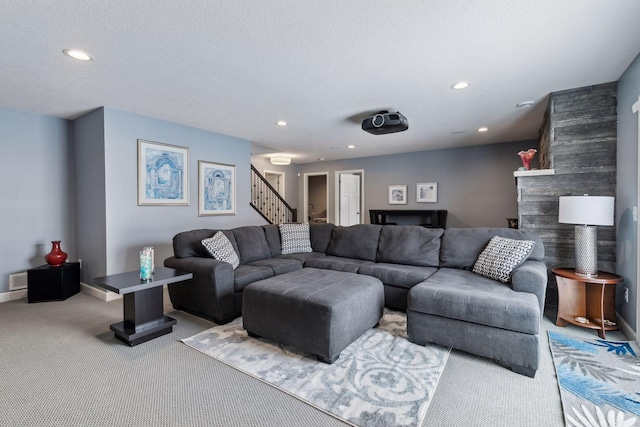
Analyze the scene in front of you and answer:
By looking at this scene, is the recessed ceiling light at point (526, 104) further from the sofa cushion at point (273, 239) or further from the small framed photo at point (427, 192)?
the sofa cushion at point (273, 239)

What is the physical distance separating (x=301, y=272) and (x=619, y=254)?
3.05 m

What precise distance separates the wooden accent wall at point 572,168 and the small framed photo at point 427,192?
3250 mm

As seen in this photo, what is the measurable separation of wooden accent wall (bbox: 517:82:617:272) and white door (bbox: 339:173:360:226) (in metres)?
4.40

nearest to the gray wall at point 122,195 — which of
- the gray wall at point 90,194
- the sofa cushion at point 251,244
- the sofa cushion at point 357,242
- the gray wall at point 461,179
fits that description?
the gray wall at point 90,194

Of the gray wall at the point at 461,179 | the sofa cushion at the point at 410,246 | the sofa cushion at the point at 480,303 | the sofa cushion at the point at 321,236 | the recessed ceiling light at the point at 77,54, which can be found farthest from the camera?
the gray wall at the point at 461,179

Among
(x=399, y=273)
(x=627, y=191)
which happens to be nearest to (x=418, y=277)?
(x=399, y=273)

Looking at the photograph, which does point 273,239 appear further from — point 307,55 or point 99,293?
point 307,55

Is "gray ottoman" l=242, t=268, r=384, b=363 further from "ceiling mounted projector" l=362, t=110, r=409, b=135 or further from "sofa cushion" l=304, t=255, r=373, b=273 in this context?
"ceiling mounted projector" l=362, t=110, r=409, b=135

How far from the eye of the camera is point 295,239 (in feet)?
14.9

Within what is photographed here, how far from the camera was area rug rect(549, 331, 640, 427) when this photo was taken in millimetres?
1657

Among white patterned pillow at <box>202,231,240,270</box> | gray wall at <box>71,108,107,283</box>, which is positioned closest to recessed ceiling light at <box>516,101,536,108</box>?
white patterned pillow at <box>202,231,240,270</box>

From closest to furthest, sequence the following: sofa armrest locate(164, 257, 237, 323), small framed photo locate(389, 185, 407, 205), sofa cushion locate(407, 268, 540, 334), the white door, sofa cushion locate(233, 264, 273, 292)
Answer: sofa cushion locate(407, 268, 540, 334) → sofa armrest locate(164, 257, 237, 323) → sofa cushion locate(233, 264, 273, 292) → small framed photo locate(389, 185, 407, 205) → the white door

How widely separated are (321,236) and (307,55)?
8.98 ft

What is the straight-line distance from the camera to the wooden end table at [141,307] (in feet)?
8.27
